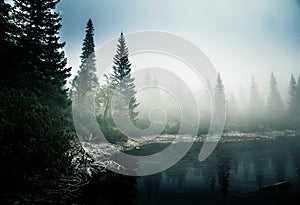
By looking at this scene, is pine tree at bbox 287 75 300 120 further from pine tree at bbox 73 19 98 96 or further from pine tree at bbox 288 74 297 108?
pine tree at bbox 73 19 98 96

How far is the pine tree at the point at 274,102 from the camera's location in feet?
282

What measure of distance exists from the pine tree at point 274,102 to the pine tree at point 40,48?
8117cm

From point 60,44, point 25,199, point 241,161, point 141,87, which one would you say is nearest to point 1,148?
point 25,199

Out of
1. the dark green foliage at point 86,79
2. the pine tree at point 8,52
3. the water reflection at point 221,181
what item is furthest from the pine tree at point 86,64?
the water reflection at point 221,181

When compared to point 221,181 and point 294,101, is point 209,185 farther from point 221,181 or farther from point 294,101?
point 294,101

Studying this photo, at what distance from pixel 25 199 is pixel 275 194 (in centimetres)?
1324

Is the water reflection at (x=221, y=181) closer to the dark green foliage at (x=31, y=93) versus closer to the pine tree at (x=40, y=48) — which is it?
the dark green foliage at (x=31, y=93)

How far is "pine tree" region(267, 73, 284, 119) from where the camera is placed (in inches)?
3378

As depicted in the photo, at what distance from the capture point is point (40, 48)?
2334 centimetres

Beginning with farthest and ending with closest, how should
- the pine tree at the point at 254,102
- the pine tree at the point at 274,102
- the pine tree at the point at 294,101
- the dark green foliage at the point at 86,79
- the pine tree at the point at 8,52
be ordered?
the pine tree at the point at 254,102 < the pine tree at the point at 274,102 < the pine tree at the point at 294,101 < the dark green foliage at the point at 86,79 < the pine tree at the point at 8,52

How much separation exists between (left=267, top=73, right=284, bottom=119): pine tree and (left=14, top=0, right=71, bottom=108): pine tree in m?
81.2

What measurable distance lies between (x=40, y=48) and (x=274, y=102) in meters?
87.9

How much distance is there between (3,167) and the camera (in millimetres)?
11125

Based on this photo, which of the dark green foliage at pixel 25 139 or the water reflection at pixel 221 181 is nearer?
the dark green foliage at pixel 25 139
